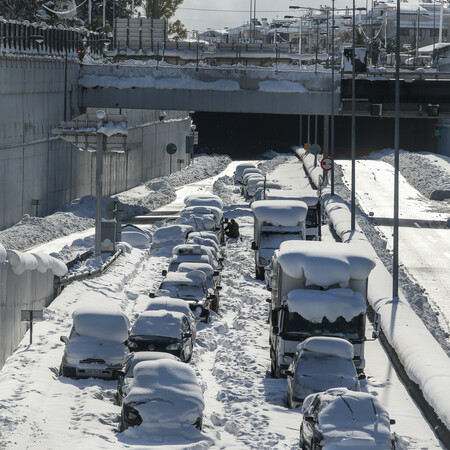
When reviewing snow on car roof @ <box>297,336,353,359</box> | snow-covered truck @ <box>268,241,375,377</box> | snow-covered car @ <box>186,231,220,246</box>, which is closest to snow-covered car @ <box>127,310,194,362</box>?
snow-covered truck @ <box>268,241,375,377</box>

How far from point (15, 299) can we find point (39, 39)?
28.8 meters

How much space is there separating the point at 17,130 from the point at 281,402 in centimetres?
3108

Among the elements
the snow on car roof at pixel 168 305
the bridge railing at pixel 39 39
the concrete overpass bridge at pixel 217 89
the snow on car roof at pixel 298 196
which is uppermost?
the bridge railing at pixel 39 39

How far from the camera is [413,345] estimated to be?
24750 millimetres

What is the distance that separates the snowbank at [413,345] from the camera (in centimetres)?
2048

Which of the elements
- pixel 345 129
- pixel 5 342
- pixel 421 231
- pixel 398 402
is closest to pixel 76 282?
pixel 5 342

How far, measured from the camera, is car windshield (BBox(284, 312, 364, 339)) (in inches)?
890

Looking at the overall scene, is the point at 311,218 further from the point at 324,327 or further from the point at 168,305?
the point at 324,327

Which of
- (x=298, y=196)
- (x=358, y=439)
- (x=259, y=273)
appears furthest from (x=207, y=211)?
(x=358, y=439)

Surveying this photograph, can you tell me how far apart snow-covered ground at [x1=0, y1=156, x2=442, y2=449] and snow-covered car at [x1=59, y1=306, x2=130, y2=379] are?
32cm

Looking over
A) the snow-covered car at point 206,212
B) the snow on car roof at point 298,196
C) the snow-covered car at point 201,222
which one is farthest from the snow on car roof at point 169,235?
the snow on car roof at point 298,196

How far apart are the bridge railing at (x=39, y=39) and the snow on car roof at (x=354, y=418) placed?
112 feet

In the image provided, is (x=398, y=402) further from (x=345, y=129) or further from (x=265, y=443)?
(x=345, y=129)

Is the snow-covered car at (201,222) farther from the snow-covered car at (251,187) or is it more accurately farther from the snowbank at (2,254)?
the snow-covered car at (251,187)
